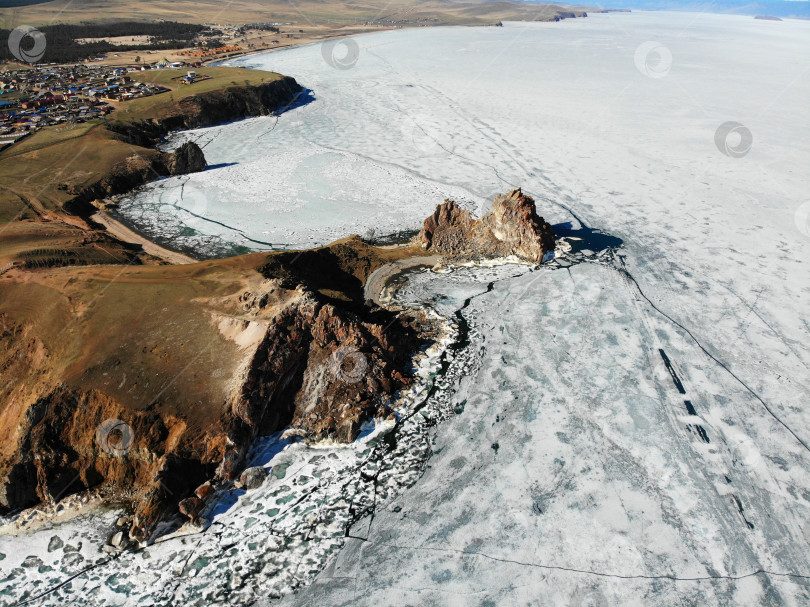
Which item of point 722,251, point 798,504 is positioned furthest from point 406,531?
point 722,251

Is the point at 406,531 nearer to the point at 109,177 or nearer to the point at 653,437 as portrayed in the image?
the point at 653,437

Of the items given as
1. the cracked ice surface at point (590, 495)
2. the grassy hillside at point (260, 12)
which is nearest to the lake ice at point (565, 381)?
the cracked ice surface at point (590, 495)

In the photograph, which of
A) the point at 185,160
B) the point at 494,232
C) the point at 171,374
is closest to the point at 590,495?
the point at 171,374

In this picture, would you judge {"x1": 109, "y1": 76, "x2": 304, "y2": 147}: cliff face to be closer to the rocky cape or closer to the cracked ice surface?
the rocky cape

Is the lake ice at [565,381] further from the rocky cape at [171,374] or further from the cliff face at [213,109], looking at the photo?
the cliff face at [213,109]

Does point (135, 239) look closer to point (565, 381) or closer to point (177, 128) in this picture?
point (565, 381)

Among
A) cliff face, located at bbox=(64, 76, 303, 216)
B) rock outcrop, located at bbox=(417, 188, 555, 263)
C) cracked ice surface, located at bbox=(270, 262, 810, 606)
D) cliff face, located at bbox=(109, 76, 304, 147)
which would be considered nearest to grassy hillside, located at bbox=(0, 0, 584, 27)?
cliff face, located at bbox=(109, 76, 304, 147)

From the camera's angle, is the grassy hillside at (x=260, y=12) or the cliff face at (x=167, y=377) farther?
the grassy hillside at (x=260, y=12)
